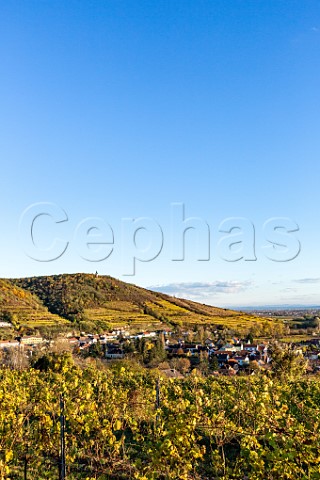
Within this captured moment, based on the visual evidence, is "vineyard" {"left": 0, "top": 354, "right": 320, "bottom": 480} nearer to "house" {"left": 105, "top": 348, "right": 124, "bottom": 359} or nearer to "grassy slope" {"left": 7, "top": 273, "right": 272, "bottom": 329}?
"house" {"left": 105, "top": 348, "right": 124, "bottom": 359}

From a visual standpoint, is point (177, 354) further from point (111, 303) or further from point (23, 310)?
point (111, 303)

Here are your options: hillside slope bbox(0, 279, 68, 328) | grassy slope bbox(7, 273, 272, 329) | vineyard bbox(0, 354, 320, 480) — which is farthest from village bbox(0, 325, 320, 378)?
grassy slope bbox(7, 273, 272, 329)

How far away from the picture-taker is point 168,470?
174 inches

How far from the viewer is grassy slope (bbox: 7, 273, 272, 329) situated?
76.4 m

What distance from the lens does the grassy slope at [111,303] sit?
7644 cm

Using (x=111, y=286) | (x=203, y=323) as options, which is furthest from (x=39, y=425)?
(x=111, y=286)

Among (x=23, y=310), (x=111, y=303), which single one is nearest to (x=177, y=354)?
(x=23, y=310)

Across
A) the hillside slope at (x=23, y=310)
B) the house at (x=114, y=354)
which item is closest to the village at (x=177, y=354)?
the house at (x=114, y=354)

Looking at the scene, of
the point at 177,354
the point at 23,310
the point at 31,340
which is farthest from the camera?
the point at 23,310

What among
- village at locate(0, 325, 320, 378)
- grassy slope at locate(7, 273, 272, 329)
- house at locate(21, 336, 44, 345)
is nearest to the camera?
village at locate(0, 325, 320, 378)

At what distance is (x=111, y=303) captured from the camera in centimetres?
8825

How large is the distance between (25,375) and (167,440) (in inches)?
324

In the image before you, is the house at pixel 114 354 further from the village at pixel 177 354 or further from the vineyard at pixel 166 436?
the vineyard at pixel 166 436

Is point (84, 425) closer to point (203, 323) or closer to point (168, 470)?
point (168, 470)
